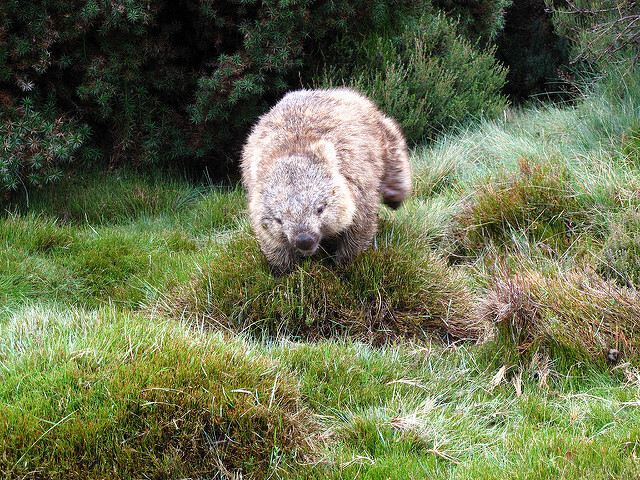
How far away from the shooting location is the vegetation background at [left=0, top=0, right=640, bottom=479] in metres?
3.04

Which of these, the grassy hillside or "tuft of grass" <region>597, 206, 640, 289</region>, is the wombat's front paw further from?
"tuft of grass" <region>597, 206, 640, 289</region>

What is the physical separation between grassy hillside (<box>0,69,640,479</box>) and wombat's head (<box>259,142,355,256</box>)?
15.0 inches

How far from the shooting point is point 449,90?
8.09 m

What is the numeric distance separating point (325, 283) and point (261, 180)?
0.88 m

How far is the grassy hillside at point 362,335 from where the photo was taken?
2.97 meters

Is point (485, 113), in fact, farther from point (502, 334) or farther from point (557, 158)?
point (502, 334)

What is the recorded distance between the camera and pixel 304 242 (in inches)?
167

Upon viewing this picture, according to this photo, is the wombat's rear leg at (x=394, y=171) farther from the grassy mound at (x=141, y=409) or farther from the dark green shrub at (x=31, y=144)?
the dark green shrub at (x=31, y=144)

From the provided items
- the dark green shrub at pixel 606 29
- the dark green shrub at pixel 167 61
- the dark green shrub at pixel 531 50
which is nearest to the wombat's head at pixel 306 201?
the dark green shrub at pixel 167 61

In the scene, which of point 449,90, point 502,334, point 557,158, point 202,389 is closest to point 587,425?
point 502,334

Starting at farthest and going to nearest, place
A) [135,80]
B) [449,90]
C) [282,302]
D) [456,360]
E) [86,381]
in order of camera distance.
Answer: [449,90]
[135,80]
[282,302]
[456,360]
[86,381]

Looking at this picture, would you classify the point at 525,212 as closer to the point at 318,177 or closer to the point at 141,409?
the point at 318,177

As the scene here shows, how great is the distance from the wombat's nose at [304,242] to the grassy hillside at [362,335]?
15.2 inches

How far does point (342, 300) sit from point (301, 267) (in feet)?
1.28
